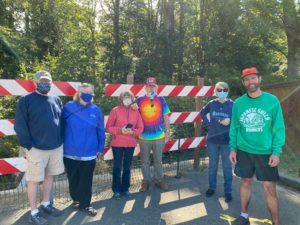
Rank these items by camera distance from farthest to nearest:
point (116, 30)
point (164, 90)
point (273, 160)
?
point (116, 30) → point (164, 90) → point (273, 160)

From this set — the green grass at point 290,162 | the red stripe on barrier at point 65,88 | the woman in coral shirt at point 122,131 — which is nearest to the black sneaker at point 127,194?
the woman in coral shirt at point 122,131

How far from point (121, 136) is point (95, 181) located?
129cm

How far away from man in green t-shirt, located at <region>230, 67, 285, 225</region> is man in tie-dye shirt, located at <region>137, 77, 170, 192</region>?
1.62m

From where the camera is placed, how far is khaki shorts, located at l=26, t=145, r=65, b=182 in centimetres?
469

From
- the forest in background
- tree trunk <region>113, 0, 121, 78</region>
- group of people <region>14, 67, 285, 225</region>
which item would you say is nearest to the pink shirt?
group of people <region>14, 67, 285, 225</region>

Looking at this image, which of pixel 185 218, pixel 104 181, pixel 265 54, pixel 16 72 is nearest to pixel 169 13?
pixel 265 54

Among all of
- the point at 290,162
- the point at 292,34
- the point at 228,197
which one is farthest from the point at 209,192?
the point at 292,34

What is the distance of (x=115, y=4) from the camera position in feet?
77.2

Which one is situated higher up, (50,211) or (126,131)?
(126,131)

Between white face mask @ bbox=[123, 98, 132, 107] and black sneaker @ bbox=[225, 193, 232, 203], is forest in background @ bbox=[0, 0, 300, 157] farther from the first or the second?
black sneaker @ bbox=[225, 193, 232, 203]

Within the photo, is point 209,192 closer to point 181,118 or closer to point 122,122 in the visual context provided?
point 181,118

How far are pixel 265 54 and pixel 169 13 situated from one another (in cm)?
582

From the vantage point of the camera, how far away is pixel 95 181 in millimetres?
6512

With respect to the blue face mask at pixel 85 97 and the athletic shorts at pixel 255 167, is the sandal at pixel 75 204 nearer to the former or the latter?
the blue face mask at pixel 85 97
